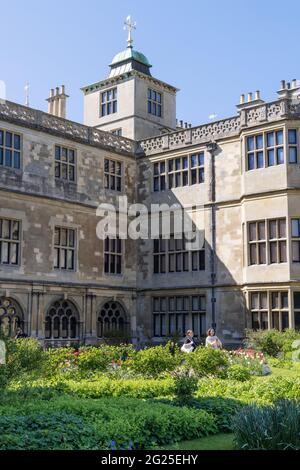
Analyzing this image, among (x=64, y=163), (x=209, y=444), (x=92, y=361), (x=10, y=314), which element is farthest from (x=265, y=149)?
(x=209, y=444)

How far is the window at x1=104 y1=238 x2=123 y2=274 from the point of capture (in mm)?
24812

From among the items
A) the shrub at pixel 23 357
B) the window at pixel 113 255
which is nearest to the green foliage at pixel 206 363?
the shrub at pixel 23 357

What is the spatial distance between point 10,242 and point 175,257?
7.00 meters

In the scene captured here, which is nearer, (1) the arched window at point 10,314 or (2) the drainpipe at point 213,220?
(1) the arched window at point 10,314

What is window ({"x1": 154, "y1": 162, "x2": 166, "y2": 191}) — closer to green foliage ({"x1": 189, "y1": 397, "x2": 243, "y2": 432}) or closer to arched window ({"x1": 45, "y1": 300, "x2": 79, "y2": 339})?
arched window ({"x1": 45, "y1": 300, "x2": 79, "y2": 339})

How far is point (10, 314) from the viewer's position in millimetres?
21203

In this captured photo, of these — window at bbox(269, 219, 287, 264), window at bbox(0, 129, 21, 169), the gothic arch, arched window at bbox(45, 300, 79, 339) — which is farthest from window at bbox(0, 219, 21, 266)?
window at bbox(269, 219, 287, 264)

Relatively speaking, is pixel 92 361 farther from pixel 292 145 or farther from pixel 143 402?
pixel 292 145

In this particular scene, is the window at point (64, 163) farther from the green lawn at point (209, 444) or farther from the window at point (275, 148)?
the green lawn at point (209, 444)

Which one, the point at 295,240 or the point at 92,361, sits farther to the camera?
the point at 295,240

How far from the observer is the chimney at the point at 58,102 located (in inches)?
1179

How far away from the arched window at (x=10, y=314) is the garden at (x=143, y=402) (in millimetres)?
5837

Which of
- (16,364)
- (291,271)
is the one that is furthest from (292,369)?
(16,364)
